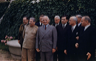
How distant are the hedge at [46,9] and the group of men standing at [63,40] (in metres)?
2.77

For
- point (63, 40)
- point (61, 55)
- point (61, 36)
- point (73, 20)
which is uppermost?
point (73, 20)

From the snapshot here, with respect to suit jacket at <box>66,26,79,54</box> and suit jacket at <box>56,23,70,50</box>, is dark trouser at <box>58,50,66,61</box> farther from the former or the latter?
suit jacket at <box>66,26,79,54</box>

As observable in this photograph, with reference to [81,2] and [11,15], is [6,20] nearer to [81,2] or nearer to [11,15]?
[11,15]

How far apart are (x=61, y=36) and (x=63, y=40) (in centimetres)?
12

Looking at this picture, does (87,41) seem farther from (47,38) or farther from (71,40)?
(47,38)

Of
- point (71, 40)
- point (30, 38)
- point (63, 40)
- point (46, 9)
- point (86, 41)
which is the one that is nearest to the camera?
point (86, 41)

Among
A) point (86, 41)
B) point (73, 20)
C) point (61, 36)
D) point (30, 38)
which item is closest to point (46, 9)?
point (30, 38)

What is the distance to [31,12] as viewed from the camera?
8242 mm

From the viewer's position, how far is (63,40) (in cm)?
438

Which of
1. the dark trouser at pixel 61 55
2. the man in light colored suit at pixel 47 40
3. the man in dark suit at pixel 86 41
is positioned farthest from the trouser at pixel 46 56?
the man in dark suit at pixel 86 41

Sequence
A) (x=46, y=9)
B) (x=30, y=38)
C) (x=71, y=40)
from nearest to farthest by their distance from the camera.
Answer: (x=71, y=40) → (x=30, y=38) → (x=46, y=9)

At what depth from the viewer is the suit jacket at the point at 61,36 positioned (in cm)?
436

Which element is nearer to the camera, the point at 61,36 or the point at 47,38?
the point at 47,38

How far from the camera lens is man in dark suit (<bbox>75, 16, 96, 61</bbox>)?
12.6ft
